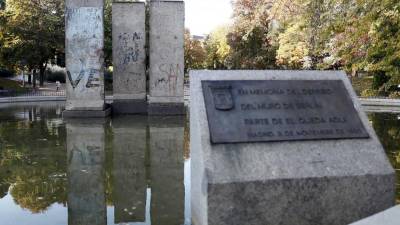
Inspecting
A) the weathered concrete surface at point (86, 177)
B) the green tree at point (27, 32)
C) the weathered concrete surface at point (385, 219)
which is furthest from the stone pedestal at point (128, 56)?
the green tree at point (27, 32)

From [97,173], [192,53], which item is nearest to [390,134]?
[97,173]

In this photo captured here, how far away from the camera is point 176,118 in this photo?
17.2 m

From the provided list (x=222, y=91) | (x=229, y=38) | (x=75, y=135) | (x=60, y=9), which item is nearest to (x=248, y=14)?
(x=229, y=38)

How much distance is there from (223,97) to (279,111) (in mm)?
741

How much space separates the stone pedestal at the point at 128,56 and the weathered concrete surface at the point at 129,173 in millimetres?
4605

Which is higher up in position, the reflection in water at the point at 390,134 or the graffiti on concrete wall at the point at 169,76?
the graffiti on concrete wall at the point at 169,76

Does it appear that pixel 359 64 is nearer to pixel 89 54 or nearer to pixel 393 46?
pixel 393 46

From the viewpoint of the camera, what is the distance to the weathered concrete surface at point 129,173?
20.4 feet

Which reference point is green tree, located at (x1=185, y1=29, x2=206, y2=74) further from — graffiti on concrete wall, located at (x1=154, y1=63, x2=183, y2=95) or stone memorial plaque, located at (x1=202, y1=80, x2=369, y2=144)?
stone memorial plaque, located at (x1=202, y1=80, x2=369, y2=144)

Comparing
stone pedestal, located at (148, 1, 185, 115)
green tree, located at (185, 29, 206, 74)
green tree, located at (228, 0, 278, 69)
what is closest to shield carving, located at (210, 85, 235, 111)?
stone pedestal, located at (148, 1, 185, 115)

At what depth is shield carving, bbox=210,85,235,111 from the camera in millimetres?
5531

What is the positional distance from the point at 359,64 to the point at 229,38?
124 feet

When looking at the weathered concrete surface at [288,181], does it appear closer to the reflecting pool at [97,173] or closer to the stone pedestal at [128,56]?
the reflecting pool at [97,173]

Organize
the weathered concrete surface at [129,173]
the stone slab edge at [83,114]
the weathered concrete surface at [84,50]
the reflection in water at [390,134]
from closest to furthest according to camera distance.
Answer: the weathered concrete surface at [129,173]
the reflection in water at [390,134]
the stone slab edge at [83,114]
the weathered concrete surface at [84,50]
